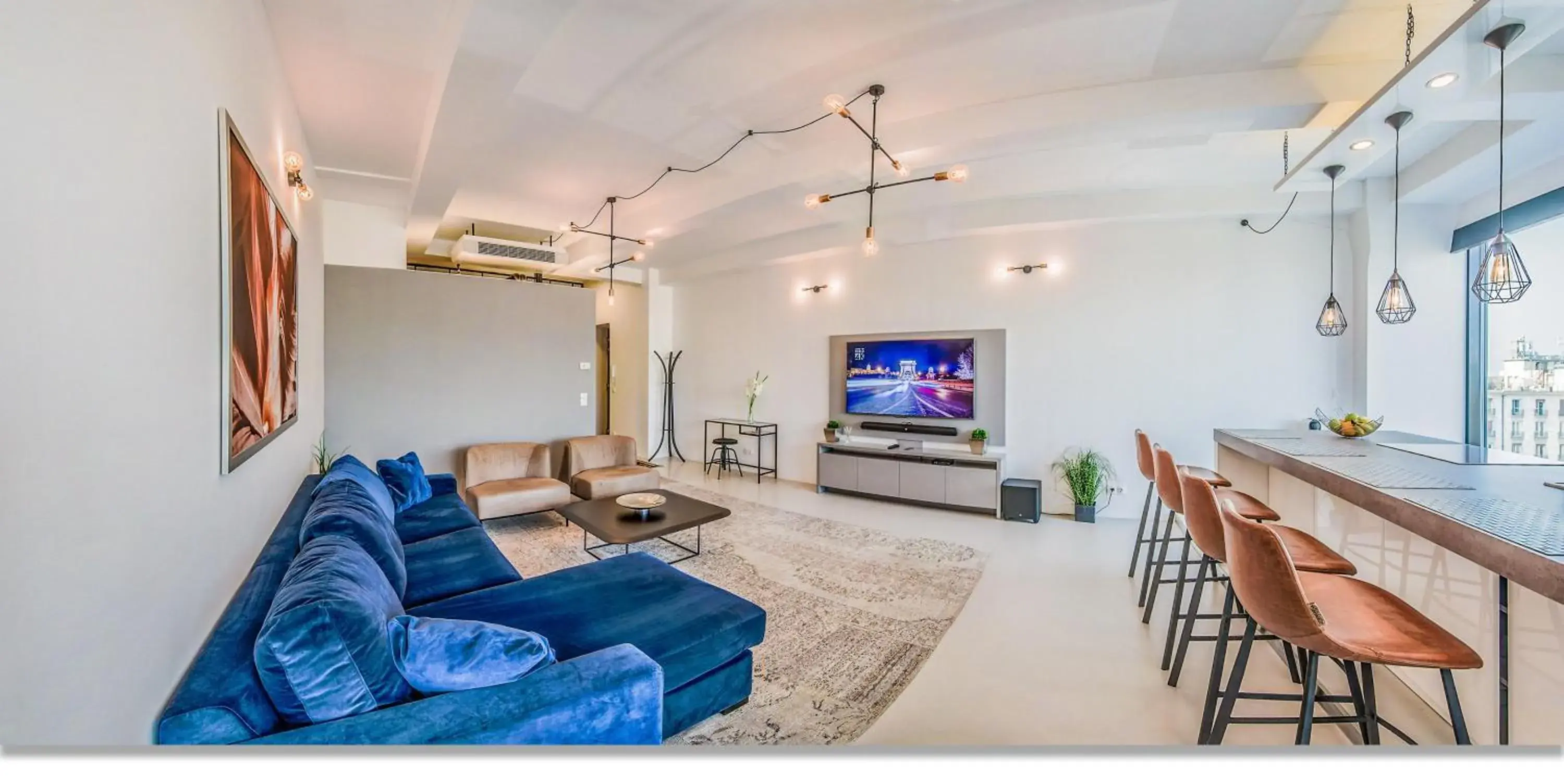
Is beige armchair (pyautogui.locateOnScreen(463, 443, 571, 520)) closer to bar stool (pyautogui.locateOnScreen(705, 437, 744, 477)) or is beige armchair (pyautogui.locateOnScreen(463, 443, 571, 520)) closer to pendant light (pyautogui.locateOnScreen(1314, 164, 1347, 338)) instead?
bar stool (pyautogui.locateOnScreen(705, 437, 744, 477))

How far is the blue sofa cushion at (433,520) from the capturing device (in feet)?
10.1

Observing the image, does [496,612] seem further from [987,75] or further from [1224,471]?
[1224,471]

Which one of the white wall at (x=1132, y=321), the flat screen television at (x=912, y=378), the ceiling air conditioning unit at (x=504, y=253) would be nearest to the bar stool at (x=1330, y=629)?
the white wall at (x=1132, y=321)

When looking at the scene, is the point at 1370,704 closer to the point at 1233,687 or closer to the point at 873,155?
the point at 1233,687

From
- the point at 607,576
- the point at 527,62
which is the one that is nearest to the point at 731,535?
the point at 607,576

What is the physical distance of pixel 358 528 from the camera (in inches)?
81.0

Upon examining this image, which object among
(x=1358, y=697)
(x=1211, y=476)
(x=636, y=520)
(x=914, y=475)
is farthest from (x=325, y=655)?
(x=914, y=475)

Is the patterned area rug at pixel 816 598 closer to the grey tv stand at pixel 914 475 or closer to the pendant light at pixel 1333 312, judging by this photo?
the grey tv stand at pixel 914 475

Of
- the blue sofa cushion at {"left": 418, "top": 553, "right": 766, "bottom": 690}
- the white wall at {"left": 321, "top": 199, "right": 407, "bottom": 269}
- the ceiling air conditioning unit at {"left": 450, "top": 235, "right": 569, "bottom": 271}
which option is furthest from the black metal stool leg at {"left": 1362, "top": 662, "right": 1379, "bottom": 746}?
the ceiling air conditioning unit at {"left": 450, "top": 235, "right": 569, "bottom": 271}

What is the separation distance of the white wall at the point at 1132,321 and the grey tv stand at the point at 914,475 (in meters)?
0.52

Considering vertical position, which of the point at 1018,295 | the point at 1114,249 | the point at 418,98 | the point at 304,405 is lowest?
the point at 304,405

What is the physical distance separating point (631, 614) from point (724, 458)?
16.6 ft
